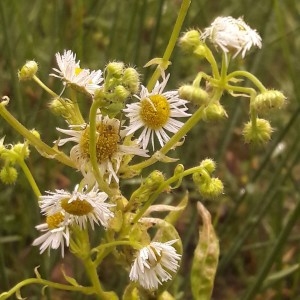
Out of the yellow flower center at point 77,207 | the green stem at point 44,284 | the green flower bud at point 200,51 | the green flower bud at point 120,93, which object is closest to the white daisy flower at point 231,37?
the green flower bud at point 200,51

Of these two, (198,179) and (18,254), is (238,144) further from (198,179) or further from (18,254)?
(198,179)

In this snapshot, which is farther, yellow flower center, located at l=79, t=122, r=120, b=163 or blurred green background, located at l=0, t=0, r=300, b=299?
blurred green background, located at l=0, t=0, r=300, b=299

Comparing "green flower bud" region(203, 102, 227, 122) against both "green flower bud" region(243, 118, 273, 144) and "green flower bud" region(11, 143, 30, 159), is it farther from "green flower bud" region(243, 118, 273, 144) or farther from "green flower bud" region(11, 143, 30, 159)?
"green flower bud" region(11, 143, 30, 159)

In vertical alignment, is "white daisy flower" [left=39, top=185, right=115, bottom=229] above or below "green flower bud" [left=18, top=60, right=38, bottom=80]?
below

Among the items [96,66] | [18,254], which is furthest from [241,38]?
[96,66]

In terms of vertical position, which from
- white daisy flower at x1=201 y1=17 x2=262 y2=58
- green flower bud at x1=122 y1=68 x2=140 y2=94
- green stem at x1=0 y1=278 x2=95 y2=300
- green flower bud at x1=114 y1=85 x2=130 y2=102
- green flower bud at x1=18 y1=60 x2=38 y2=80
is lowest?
green stem at x1=0 y1=278 x2=95 y2=300

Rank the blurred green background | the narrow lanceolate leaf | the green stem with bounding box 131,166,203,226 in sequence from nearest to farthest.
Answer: the green stem with bounding box 131,166,203,226 → the narrow lanceolate leaf → the blurred green background

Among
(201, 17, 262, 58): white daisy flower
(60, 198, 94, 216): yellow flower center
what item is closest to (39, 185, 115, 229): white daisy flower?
(60, 198, 94, 216): yellow flower center
